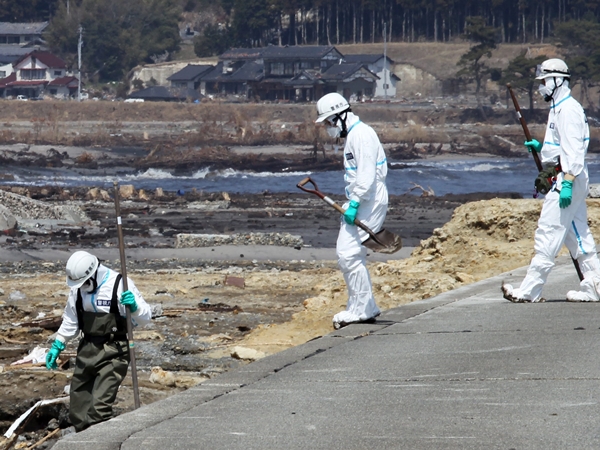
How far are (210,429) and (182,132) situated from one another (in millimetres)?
72454

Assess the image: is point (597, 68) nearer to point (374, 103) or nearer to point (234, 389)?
point (374, 103)

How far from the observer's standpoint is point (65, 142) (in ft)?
236

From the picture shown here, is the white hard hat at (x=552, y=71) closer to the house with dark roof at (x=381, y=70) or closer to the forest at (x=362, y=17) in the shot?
the house with dark roof at (x=381, y=70)

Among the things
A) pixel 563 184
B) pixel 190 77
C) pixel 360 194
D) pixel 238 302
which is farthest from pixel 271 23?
pixel 360 194

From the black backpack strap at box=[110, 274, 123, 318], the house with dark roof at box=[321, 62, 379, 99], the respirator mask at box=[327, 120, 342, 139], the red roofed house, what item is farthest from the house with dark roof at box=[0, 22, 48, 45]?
the black backpack strap at box=[110, 274, 123, 318]

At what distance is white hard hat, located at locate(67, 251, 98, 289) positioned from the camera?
6301 millimetres

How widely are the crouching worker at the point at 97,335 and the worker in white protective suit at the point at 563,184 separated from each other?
3561 mm

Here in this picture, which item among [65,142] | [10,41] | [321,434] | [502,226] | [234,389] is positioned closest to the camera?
[321,434]

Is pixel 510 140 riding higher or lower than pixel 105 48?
lower

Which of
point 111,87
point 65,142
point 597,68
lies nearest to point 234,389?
point 65,142

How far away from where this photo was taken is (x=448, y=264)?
1320 centimetres

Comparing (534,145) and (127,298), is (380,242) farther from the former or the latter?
(127,298)

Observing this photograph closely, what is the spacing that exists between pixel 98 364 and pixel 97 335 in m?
0.18

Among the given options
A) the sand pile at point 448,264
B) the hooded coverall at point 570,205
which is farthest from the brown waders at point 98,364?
the hooded coverall at point 570,205
